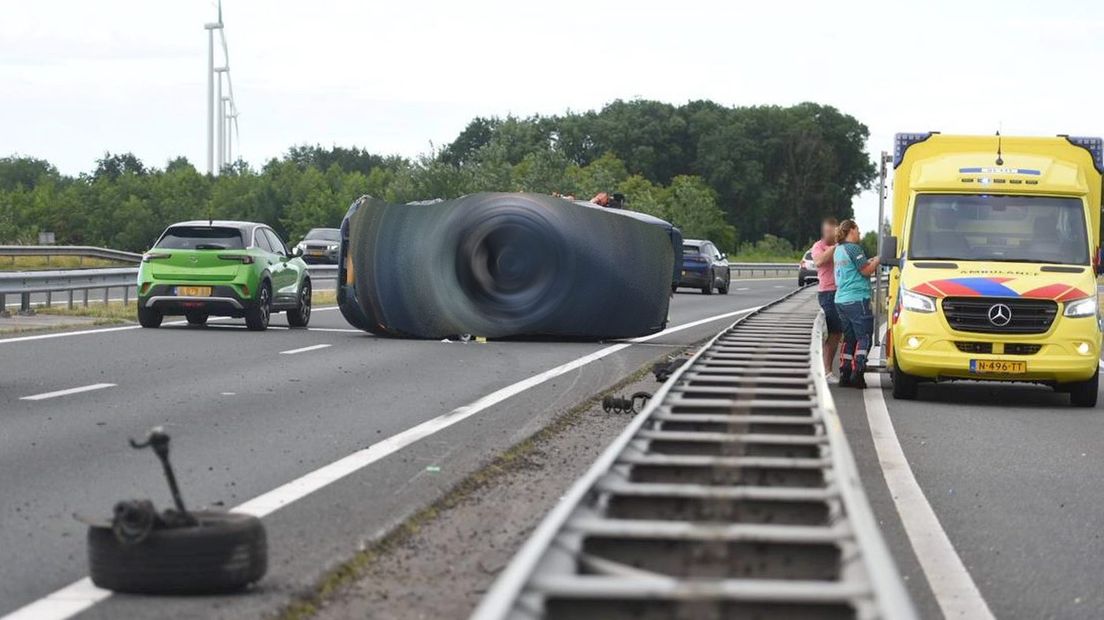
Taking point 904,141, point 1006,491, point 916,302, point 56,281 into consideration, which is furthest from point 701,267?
point 1006,491

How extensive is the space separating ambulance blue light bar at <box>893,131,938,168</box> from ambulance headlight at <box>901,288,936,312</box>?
2.62 m

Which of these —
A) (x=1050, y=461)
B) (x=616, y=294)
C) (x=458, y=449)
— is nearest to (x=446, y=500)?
(x=458, y=449)

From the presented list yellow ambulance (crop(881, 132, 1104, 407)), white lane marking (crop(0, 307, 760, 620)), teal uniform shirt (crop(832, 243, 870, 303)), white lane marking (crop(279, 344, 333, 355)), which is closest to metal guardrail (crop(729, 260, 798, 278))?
white lane marking (crop(279, 344, 333, 355))

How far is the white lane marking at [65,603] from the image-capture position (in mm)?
6039

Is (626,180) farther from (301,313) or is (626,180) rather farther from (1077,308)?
(1077,308)

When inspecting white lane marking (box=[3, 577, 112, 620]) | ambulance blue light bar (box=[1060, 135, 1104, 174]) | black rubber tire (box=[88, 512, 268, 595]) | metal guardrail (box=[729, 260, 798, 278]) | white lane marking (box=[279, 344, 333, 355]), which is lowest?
metal guardrail (box=[729, 260, 798, 278])

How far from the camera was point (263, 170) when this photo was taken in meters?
143

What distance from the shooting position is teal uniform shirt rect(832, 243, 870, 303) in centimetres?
1727

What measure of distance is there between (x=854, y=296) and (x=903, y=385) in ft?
3.75

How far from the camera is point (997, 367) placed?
16172 millimetres

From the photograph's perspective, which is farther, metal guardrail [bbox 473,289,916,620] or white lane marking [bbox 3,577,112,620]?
white lane marking [bbox 3,577,112,620]

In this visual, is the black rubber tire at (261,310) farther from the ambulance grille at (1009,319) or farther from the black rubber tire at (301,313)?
the ambulance grille at (1009,319)

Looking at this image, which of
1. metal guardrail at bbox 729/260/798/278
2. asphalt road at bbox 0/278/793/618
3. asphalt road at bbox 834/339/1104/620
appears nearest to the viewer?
asphalt road at bbox 834/339/1104/620

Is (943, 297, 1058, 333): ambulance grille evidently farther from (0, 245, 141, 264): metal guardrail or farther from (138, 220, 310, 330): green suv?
(0, 245, 141, 264): metal guardrail
